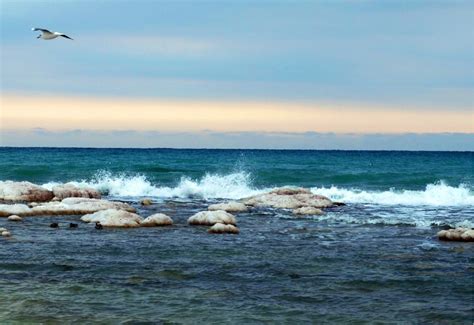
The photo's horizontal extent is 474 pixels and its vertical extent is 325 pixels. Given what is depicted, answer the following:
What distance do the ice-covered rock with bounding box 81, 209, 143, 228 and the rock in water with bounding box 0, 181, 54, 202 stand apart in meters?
9.69

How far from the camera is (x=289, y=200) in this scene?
33.7m

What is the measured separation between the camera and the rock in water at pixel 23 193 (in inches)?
1352

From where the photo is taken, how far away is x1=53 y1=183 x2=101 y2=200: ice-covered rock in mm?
34844

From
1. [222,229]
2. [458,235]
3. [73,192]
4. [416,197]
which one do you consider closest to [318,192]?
[416,197]

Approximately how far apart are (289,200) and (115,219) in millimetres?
11293

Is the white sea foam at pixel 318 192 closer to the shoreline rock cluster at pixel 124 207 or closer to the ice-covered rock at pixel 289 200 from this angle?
the shoreline rock cluster at pixel 124 207

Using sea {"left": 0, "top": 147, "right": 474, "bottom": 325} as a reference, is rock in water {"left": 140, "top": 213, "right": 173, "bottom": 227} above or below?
above

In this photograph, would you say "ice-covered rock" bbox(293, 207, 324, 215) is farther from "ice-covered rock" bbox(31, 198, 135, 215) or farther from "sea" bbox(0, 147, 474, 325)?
"ice-covered rock" bbox(31, 198, 135, 215)

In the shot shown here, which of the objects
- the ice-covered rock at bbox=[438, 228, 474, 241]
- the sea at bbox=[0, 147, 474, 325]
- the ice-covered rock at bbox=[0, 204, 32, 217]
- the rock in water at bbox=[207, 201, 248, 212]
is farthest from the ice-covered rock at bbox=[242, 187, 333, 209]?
the ice-covered rock at bbox=[438, 228, 474, 241]

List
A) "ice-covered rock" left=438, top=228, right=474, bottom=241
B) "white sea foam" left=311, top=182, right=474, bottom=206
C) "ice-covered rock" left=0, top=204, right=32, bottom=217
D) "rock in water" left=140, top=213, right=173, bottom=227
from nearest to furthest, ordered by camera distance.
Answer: "ice-covered rock" left=438, top=228, right=474, bottom=241, "rock in water" left=140, top=213, right=173, bottom=227, "ice-covered rock" left=0, top=204, right=32, bottom=217, "white sea foam" left=311, top=182, right=474, bottom=206

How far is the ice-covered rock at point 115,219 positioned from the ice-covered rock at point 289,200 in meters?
9.90

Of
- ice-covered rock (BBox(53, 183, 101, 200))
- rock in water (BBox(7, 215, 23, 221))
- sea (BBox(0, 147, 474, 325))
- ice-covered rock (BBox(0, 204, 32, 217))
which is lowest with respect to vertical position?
sea (BBox(0, 147, 474, 325))

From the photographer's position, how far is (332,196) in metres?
42.9

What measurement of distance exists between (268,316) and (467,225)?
1516 cm
